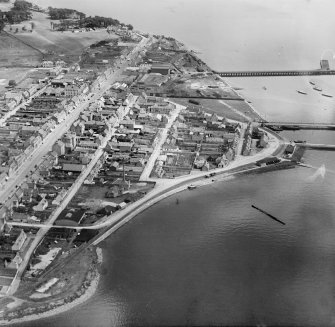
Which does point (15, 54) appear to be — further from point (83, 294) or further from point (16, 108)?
point (83, 294)

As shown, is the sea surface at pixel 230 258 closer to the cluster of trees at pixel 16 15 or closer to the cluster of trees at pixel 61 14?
the cluster of trees at pixel 61 14

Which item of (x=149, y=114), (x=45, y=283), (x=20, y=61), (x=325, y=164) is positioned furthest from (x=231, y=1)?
(x=45, y=283)

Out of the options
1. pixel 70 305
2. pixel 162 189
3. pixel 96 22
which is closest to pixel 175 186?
pixel 162 189

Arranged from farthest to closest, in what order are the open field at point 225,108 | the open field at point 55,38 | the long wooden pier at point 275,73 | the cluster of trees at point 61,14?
the cluster of trees at point 61,14
the open field at point 55,38
the long wooden pier at point 275,73
the open field at point 225,108

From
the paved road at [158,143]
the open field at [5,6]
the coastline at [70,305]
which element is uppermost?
the open field at [5,6]

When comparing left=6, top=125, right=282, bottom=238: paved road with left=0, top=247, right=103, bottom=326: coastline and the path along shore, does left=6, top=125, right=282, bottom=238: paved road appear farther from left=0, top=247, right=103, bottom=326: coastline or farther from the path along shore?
left=0, top=247, right=103, bottom=326: coastline

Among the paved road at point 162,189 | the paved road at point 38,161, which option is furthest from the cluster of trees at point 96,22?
the paved road at point 162,189
